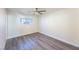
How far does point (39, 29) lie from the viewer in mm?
1905

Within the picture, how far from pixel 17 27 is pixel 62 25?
91cm

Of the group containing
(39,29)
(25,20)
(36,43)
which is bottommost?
(36,43)

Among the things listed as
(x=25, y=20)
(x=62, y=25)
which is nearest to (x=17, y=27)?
(x=25, y=20)

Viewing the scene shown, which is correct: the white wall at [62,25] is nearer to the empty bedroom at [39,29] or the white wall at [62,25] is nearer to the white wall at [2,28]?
the empty bedroom at [39,29]

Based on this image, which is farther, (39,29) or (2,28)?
(39,29)

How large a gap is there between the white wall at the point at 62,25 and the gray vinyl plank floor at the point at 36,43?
9cm

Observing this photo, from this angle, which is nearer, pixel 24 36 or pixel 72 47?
pixel 72 47

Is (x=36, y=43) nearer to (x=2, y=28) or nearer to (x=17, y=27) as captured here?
(x=17, y=27)

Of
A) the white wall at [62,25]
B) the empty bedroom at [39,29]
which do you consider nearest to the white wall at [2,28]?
the empty bedroom at [39,29]

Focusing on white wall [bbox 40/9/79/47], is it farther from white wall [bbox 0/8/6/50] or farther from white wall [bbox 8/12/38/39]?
white wall [bbox 0/8/6/50]
